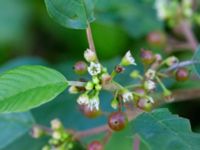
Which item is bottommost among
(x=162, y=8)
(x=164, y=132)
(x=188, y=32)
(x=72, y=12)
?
(x=164, y=132)

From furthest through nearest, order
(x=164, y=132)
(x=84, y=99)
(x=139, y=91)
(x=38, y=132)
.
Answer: (x=38, y=132), (x=139, y=91), (x=84, y=99), (x=164, y=132)

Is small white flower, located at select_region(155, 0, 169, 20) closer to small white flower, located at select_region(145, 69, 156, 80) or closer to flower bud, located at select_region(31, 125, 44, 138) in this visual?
small white flower, located at select_region(145, 69, 156, 80)

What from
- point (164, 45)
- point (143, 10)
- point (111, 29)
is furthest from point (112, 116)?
point (111, 29)

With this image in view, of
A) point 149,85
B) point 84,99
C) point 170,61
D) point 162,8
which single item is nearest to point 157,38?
point 162,8

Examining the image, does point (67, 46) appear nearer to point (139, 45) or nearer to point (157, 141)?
point (139, 45)

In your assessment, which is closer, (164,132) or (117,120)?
(164,132)

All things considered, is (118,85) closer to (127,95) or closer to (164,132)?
(127,95)
